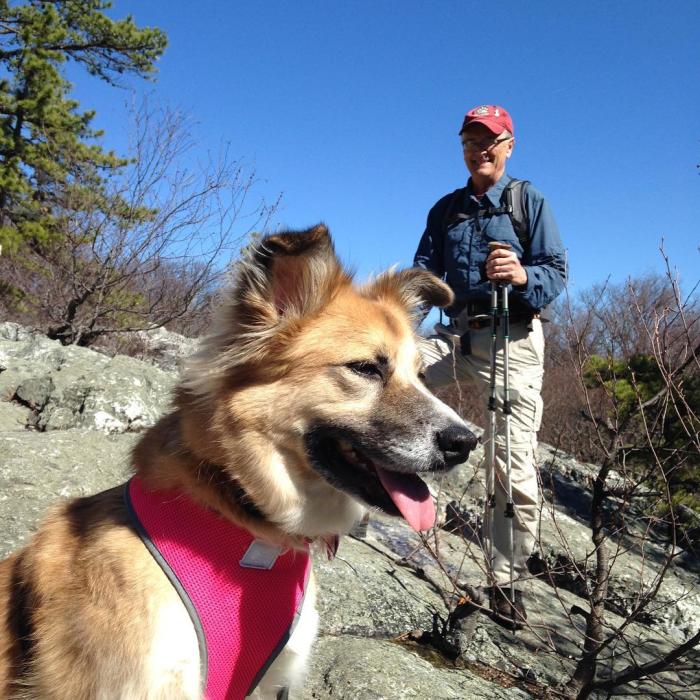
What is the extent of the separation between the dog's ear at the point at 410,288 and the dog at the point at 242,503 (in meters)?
0.38

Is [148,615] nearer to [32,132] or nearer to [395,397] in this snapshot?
[395,397]

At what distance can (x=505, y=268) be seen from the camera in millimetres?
4047

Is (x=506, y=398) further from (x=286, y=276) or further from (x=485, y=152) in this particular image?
(x=286, y=276)

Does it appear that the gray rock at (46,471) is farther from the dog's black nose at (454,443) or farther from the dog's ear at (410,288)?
the dog's black nose at (454,443)

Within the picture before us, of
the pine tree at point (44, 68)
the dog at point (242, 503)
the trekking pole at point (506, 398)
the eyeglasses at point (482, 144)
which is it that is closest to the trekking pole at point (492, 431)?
the trekking pole at point (506, 398)

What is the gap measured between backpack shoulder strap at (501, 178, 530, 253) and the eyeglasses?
33 centimetres

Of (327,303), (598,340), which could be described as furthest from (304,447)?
(598,340)

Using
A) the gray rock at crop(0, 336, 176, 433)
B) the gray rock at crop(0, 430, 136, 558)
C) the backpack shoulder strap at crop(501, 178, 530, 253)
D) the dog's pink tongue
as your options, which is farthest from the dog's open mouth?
the gray rock at crop(0, 336, 176, 433)

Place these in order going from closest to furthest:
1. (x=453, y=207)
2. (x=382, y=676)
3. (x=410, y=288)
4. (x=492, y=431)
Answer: (x=382, y=676) < (x=410, y=288) < (x=492, y=431) < (x=453, y=207)

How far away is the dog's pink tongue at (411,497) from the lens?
2.31m

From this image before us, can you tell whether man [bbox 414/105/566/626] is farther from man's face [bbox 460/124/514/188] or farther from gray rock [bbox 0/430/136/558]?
gray rock [bbox 0/430/136/558]

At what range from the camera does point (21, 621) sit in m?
2.00

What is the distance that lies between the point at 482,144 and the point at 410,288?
6.50 feet

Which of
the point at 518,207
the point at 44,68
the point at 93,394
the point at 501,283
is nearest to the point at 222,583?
the point at 501,283
